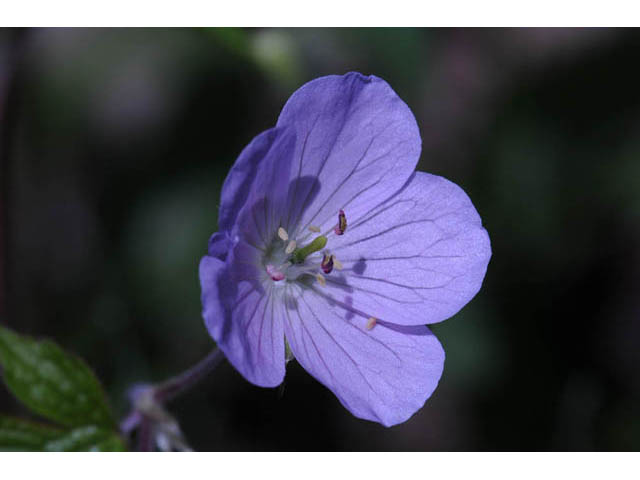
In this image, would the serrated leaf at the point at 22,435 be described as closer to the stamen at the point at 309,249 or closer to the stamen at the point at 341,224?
the stamen at the point at 309,249

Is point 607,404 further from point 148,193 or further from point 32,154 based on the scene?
point 32,154

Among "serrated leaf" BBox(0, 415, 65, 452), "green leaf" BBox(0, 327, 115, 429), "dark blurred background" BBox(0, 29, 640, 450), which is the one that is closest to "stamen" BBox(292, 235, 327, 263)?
"green leaf" BBox(0, 327, 115, 429)

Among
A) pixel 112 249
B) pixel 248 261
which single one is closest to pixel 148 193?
pixel 112 249

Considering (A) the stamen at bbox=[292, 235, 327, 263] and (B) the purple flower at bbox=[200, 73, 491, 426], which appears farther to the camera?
(A) the stamen at bbox=[292, 235, 327, 263]

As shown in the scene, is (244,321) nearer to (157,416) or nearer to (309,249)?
(309,249)

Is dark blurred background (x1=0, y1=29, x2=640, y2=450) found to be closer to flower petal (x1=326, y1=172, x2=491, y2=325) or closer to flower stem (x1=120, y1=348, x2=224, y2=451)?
flower stem (x1=120, y1=348, x2=224, y2=451)

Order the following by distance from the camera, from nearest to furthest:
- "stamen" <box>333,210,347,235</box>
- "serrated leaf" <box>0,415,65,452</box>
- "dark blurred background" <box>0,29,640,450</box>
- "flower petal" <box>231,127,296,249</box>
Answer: "flower petal" <box>231,127,296,249</box> → "serrated leaf" <box>0,415,65,452</box> → "stamen" <box>333,210,347,235</box> → "dark blurred background" <box>0,29,640,450</box>

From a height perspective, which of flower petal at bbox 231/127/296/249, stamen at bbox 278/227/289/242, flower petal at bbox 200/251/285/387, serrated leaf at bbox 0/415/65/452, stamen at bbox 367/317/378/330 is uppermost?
flower petal at bbox 231/127/296/249

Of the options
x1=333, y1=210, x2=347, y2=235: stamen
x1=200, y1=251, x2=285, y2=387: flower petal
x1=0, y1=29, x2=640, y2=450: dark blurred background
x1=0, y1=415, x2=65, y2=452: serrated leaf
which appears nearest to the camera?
x1=200, y1=251, x2=285, y2=387: flower petal
